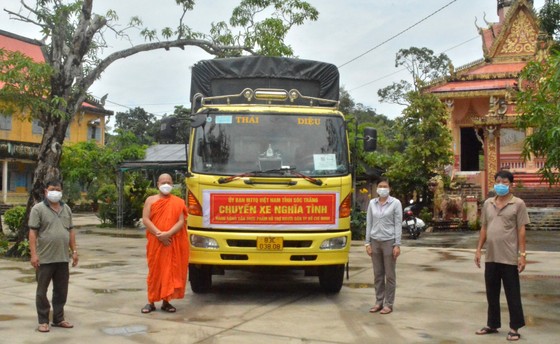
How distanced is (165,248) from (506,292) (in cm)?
381

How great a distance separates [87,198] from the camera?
39.7 meters

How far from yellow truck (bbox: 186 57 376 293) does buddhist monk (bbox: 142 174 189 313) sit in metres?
0.49

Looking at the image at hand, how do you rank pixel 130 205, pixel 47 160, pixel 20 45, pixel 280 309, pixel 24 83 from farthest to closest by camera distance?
pixel 20 45, pixel 130 205, pixel 47 160, pixel 24 83, pixel 280 309

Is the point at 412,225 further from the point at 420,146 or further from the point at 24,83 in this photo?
the point at 24,83

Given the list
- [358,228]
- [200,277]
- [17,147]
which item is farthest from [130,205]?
[200,277]

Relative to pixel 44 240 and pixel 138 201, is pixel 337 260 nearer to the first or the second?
pixel 44 240

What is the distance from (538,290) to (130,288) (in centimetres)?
608

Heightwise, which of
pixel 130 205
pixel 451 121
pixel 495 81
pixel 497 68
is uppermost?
pixel 497 68

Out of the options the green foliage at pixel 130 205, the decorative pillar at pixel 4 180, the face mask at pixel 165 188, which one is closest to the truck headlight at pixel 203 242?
the face mask at pixel 165 188

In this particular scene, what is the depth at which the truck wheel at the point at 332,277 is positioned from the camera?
27.3 feet

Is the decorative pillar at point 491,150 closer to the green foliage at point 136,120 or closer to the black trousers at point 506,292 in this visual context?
the black trousers at point 506,292

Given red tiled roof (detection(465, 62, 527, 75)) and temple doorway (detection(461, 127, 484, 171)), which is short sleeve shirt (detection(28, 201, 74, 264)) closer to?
red tiled roof (detection(465, 62, 527, 75))

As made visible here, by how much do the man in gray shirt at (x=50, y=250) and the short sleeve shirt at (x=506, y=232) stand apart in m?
4.34

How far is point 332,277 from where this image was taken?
8.42m
